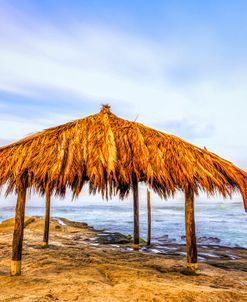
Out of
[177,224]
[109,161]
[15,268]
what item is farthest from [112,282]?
[177,224]

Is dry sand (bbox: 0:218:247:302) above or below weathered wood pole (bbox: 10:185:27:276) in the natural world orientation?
below

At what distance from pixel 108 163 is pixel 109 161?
0.17 feet

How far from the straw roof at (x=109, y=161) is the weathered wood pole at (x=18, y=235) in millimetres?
202

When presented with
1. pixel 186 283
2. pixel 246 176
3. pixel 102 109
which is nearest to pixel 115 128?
pixel 102 109

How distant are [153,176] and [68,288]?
259 cm

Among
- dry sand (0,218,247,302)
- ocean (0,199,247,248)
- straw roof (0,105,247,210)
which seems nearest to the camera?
dry sand (0,218,247,302)

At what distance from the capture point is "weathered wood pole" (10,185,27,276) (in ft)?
19.5

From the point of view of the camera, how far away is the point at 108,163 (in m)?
5.93

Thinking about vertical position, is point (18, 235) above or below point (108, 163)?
below

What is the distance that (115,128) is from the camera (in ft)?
22.7

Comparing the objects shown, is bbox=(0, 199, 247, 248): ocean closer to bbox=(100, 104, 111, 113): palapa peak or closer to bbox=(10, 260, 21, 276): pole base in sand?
bbox=(100, 104, 111, 113): palapa peak

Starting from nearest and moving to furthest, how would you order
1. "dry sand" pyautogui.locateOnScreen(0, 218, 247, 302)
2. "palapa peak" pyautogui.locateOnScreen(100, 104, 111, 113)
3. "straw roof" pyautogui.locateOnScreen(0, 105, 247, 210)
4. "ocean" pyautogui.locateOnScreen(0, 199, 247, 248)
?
"dry sand" pyautogui.locateOnScreen(0, 218, 247, 302) → "straw roof" pyautogui.locateOnScreen(0, 105, 247, 210) → "palapa peak" pyautogui.locateOnScreen(100, 104, 111, 113) → "ocean" pyautogui.locateOnScreen(0, 199, 247, 248)

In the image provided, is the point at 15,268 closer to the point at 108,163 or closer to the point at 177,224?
the point at 108,163

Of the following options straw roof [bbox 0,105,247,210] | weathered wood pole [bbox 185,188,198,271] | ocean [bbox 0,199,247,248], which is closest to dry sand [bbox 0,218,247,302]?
weathered wood pole [bbox 185,188,198,271]
